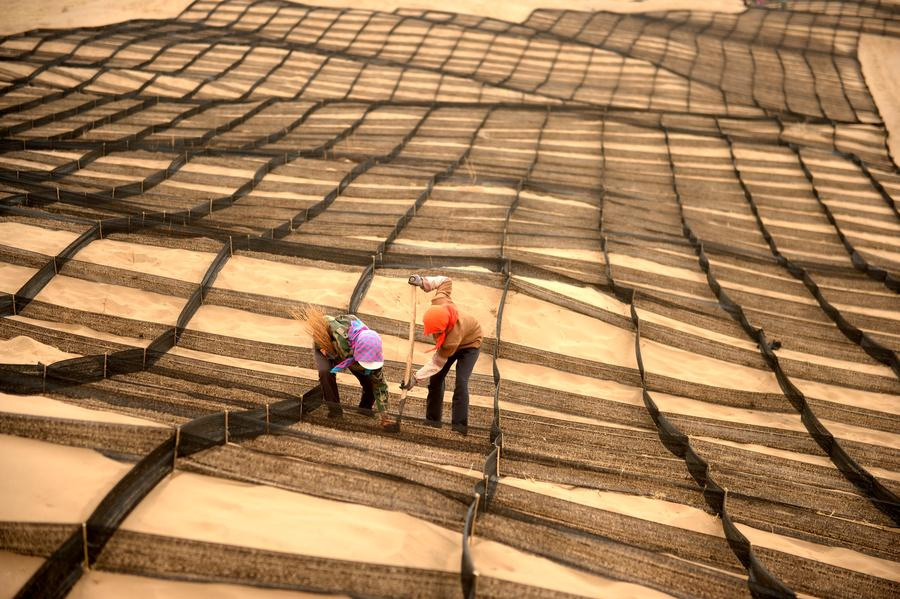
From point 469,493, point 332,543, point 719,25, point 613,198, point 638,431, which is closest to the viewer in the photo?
point 332,543

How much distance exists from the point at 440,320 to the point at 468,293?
8.79ft

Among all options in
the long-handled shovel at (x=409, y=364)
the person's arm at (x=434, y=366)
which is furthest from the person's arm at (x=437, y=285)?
the person's arm at (x=434, y=366)

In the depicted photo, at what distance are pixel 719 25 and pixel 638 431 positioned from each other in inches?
828

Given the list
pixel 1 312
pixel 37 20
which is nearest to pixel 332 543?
pixel 1 312

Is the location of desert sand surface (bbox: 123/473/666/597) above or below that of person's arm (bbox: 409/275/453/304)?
below

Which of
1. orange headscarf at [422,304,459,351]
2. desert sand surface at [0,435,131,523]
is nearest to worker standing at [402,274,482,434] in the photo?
orange headscarf at [422,304,459,351]

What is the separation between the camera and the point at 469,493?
164 inches

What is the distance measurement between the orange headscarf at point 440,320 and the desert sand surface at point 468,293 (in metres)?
0.65

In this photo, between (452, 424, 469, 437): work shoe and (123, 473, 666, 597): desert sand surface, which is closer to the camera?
(123, 473, 666, 597): desert sand surface

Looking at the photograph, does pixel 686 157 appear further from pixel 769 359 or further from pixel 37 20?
pixel 37 20

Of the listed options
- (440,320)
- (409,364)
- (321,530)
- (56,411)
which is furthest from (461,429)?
(56,411)

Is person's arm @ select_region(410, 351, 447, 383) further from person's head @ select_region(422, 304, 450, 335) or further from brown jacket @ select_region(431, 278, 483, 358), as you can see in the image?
person's head @ select_region(422, 304, 450, 335)

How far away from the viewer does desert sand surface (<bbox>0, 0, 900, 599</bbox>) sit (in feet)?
12.6

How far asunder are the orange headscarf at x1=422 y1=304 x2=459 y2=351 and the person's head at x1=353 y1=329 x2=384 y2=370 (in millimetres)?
349
